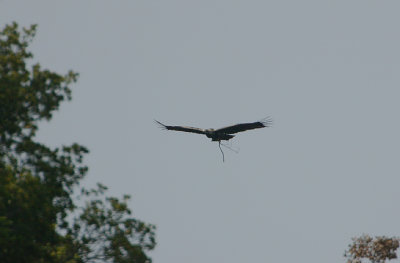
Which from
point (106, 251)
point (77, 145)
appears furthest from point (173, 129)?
point (106, 251)

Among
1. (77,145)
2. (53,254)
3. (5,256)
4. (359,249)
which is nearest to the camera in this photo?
(5,256)

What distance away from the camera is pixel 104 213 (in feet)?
120

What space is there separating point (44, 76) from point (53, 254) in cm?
774

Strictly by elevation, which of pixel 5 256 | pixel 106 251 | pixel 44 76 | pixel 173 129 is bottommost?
pixel 5 256

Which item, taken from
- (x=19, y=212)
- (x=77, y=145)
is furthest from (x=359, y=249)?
(x=19, y=212)

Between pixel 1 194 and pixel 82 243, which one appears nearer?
pixel 1 194

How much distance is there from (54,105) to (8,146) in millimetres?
2829

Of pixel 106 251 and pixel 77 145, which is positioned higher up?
pixel 77 145

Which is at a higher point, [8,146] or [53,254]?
[8,146]

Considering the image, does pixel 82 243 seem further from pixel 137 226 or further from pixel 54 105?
pixel 54 105

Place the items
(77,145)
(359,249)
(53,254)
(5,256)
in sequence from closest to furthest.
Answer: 1. (5,256)
2. (53,254)
3. (77,145)
4. (359,249)

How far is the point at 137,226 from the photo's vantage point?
122ft

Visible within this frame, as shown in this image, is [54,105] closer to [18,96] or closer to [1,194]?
[18,96]

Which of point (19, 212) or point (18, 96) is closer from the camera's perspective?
point (19, 212)
